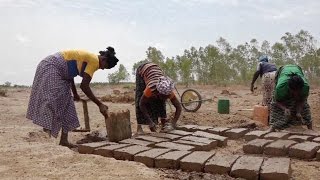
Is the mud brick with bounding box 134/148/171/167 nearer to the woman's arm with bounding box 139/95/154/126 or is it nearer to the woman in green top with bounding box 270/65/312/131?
the woman's arm with bounding box 139/95/154/126

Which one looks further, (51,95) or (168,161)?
(51,95)

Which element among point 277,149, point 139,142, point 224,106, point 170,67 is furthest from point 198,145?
point 170,67

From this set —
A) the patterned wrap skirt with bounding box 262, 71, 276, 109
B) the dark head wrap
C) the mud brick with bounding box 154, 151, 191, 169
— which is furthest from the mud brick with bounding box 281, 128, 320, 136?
the dark head wrap

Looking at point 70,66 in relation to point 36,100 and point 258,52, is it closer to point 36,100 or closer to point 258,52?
point 36,100

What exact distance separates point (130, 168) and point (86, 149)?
1013 mm

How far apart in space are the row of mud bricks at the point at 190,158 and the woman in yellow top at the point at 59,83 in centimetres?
60

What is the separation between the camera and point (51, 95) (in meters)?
4.84

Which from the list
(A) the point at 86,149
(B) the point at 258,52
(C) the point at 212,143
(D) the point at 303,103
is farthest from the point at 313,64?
(A) the point at 86,149

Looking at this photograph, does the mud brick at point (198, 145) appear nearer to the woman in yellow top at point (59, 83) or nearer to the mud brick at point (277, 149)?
the mud brick at point (277, 149)

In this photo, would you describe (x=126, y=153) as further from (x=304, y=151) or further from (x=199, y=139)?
(x=304, y=151)

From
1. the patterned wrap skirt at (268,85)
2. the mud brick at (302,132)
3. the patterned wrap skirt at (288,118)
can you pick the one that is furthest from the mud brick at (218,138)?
the patterned wrap skirt at (268,85)

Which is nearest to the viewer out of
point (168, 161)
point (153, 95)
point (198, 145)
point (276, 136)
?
point (168, 161)

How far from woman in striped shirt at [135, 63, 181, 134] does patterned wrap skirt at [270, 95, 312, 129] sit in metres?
1.55

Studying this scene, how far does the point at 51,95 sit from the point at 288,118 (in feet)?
11.7
